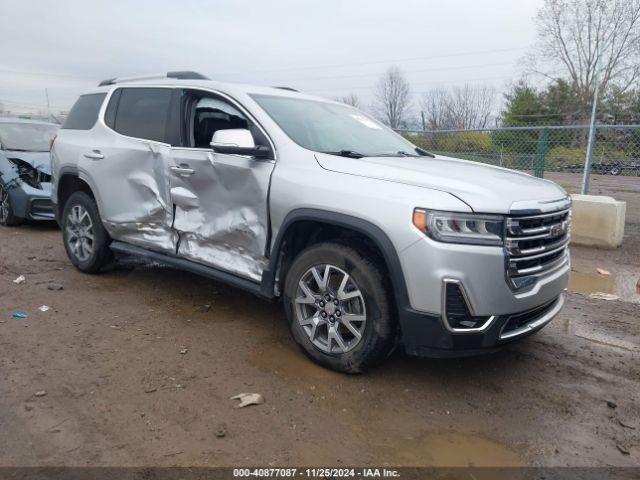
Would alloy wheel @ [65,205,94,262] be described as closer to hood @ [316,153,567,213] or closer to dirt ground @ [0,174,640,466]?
dirt ground @ [0,174,640,466]

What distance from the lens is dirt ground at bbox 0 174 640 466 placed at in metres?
2.60

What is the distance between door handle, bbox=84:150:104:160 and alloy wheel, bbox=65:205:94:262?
542 mm

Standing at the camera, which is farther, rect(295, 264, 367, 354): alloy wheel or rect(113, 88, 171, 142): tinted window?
rect(113, 88, 171, 142): tinted window

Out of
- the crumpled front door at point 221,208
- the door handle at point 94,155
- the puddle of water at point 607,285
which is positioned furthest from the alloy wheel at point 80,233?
the puddle of water at point 607,285

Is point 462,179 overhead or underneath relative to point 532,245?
overhead

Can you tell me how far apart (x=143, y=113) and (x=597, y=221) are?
20.0 ft

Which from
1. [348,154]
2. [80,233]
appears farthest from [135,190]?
[348,154]

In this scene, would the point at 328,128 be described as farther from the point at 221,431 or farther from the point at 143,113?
the point at 221,431

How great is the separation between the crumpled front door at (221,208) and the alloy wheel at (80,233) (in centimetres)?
146

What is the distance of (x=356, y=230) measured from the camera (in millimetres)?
3094

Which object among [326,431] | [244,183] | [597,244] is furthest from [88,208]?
[597,244]

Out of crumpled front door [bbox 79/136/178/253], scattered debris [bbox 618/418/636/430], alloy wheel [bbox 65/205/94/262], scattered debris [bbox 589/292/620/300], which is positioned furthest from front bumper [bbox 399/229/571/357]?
alloy wheel [bbox 65/205/94/262]

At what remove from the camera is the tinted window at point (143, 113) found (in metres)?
4.52

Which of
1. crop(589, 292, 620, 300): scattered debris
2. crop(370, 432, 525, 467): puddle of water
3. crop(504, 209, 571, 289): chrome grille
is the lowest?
crop(370, 432, 525, 467): puddle of water
